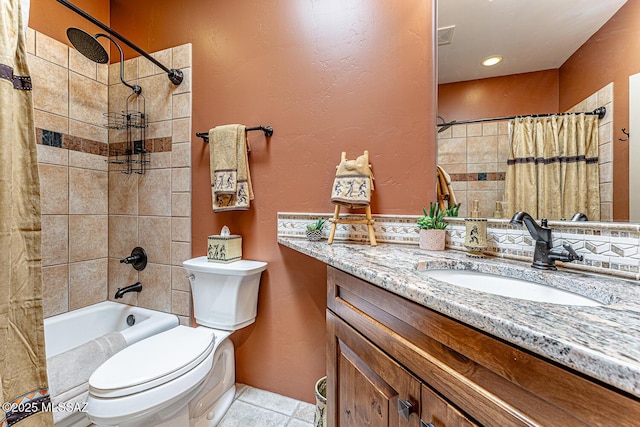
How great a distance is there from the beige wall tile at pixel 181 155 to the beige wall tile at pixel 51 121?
680 mm

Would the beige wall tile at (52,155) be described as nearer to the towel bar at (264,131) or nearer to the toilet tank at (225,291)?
the towel bar at (264,131)

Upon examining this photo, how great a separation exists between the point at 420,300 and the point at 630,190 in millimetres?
787

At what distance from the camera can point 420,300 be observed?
0.54m

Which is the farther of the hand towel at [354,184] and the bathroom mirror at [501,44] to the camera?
the hand towel at [354,184]

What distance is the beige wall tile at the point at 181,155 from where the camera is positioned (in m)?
1.72

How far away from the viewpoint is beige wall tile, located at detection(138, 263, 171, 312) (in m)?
1.76

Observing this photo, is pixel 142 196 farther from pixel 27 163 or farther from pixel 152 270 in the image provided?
pixel 27 163

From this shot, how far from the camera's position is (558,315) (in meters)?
0.43

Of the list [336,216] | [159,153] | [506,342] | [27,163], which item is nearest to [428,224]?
[336,216]

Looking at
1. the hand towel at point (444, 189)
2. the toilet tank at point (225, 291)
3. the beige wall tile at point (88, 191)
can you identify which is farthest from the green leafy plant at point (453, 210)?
the beige wall tile at point (88, 191)

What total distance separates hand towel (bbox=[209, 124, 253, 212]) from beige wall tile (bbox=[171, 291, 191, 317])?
0.63 meters

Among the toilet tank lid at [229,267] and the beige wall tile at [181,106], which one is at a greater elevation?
the beige wall tile at [181,106]

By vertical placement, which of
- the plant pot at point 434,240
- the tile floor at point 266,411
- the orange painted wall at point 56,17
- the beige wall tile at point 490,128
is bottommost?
the tile floor at point 266,411

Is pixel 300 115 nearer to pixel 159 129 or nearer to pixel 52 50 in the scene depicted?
pixel 159 129
